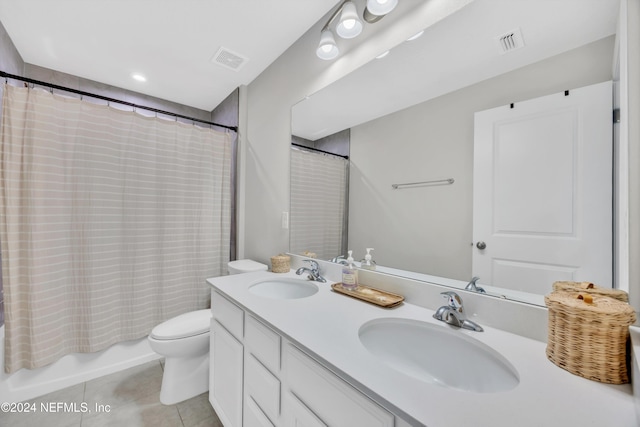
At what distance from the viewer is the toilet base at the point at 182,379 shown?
158 cm

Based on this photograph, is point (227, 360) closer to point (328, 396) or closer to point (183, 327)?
point (183, 327)

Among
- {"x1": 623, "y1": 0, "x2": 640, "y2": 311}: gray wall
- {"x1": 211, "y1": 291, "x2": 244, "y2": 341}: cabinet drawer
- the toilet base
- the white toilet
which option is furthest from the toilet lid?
{"x1": 623, "y1": 0, "x2": 640, "y2": 311}: gray wall

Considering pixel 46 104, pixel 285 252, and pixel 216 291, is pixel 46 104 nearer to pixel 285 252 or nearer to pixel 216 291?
pixel 216 291

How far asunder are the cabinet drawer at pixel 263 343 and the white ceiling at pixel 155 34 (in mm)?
1718

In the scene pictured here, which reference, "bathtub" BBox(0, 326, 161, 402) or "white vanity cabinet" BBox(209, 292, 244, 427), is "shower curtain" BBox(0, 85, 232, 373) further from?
"white vanity cabinet" BBox(209, 292, 244, 427)

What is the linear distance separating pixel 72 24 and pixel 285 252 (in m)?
1.98

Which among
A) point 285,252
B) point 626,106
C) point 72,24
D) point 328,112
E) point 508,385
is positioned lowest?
point 508,385

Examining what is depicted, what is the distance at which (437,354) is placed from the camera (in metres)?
0.85

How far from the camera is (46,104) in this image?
1.60m

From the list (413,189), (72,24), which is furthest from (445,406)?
(72,24)

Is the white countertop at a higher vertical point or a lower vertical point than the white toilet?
higher

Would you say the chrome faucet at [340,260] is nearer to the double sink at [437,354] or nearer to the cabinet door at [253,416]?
the double sink at [437,354]

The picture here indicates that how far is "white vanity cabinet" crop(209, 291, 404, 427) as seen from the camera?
0.63m

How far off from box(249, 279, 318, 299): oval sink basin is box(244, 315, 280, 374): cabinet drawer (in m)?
0.37
